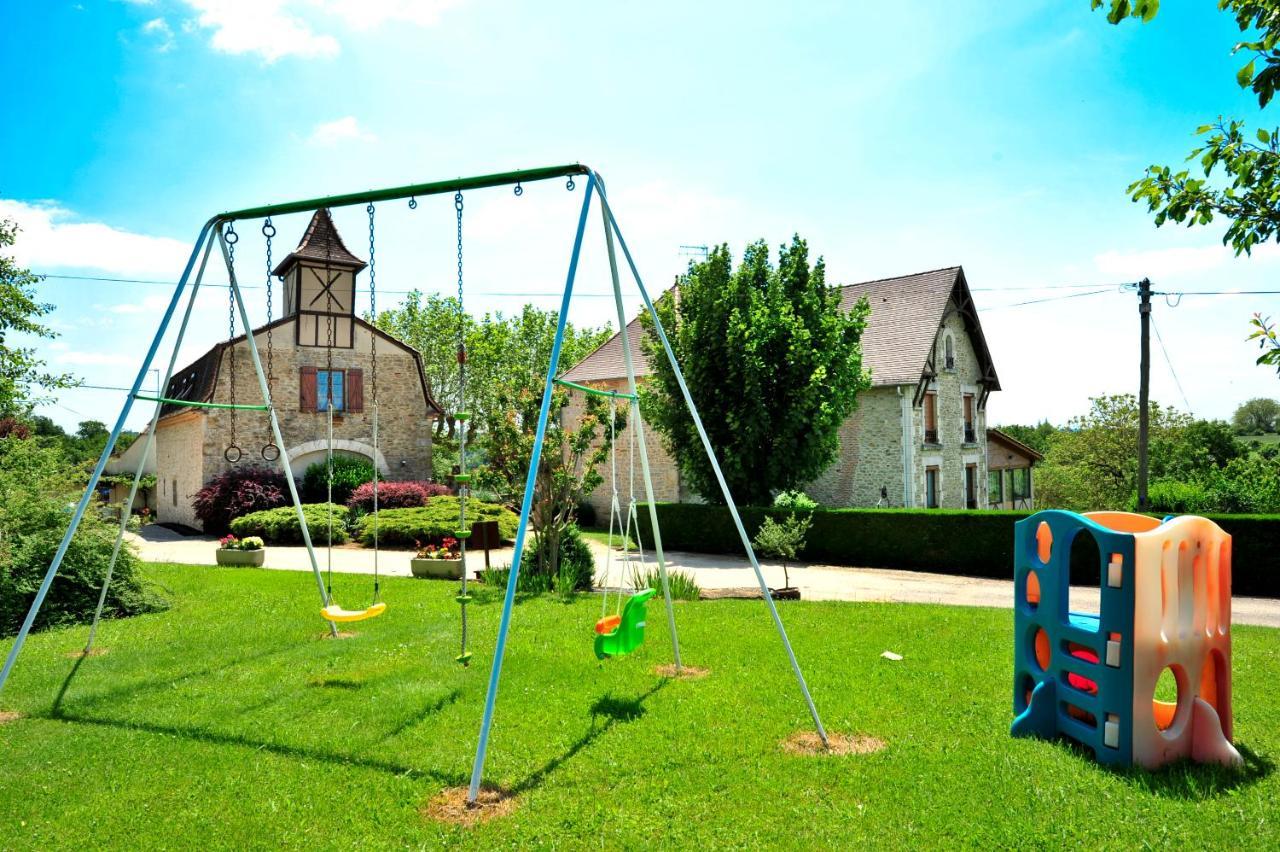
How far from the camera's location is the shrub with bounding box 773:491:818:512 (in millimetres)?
18161

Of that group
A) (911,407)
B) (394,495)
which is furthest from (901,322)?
(394,495)

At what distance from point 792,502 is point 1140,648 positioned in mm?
13762

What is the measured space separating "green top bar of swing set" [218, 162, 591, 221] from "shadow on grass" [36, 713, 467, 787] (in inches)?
171

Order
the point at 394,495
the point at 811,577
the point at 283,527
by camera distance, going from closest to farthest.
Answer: the point at 811,577 < the point at 283,527 < the point at 394,495

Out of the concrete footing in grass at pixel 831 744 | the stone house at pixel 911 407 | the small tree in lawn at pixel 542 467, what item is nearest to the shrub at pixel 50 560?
the small tree in lawn at pixel 542 467

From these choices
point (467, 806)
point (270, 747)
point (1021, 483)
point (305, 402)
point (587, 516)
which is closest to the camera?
point (467, 806)

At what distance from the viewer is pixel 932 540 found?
16.6 metres

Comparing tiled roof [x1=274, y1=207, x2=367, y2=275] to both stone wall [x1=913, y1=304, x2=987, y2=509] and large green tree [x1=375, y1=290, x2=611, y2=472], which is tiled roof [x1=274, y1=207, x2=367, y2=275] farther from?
stone wall [x1=913, y1=304, x2=987, y2=509]

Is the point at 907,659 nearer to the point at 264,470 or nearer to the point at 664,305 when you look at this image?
the point at 664,305

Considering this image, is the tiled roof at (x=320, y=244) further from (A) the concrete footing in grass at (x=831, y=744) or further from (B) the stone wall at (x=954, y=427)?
(A) the concrete footing in grass at (x=831, y=744)

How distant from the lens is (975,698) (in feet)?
21.8

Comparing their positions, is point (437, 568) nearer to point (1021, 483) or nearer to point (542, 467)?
point (542, 467)

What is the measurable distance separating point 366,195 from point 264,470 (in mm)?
18843

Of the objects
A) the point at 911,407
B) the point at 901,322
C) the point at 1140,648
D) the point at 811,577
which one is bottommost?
the point at 811,577
